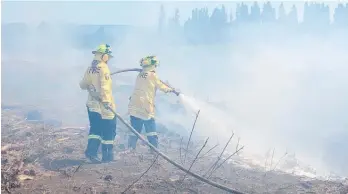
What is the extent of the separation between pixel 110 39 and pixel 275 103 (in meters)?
19.7

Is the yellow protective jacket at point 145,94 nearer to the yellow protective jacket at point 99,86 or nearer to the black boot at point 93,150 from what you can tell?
the yellow protective jacket at point 99,86

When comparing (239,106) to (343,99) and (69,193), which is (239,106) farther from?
(69,193)

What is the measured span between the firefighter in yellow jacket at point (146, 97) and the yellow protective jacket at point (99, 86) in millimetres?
1071

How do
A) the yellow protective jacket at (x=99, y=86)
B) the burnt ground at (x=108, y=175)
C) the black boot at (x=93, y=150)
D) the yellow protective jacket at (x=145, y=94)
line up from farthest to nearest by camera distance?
the yellow protective jacket at (x=145, y=94) → the black boot at (x=93, y=150) → the yellow protective jacket at (x=99, y=86) → the burnt ground at (x=108, y=175)

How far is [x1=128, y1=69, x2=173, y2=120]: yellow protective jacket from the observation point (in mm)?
8141

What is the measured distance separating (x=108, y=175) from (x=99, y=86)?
1.70 meters

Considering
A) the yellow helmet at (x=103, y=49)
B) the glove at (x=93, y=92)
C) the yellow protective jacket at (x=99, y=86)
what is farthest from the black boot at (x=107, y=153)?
the yellow helmet at (x=103, y=49)

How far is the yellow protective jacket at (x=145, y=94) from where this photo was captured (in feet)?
26.7

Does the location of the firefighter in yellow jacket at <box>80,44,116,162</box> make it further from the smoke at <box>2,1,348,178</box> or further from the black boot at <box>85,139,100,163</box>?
the smoke at <box>2,1,348,178</box>

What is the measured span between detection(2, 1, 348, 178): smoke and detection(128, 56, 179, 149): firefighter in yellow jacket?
1001 millimetres

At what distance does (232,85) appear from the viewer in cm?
2500

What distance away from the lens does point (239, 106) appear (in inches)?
749

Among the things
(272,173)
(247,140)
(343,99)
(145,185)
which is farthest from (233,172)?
(343,99)

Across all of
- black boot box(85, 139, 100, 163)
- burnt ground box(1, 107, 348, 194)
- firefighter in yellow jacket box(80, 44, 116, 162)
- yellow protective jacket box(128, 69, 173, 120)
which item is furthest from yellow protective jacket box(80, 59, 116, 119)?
yellow protective jacket box(128, 69, 173, 120)
